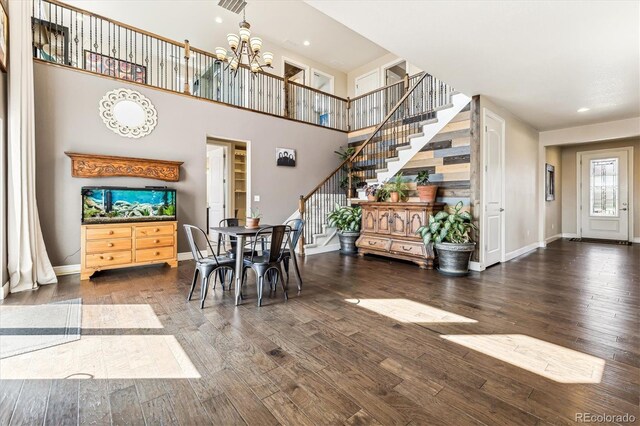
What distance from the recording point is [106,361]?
1965 millimetres

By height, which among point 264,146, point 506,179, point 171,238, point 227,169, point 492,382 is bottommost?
point 492,382

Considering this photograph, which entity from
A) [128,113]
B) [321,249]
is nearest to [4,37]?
[128,113]

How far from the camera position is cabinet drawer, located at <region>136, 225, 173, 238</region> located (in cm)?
442

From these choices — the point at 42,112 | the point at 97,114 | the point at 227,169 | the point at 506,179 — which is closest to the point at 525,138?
the point at 506,179

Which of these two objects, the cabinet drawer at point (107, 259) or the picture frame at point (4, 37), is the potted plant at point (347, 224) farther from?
the picture frame at point (4, 37)

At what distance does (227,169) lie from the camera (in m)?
6.93

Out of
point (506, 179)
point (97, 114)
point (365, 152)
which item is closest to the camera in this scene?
point (97, 114)

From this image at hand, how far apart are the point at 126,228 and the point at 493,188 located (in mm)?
5746

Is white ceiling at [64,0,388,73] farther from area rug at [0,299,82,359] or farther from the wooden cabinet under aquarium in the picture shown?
area rug at [0,299,82,359]

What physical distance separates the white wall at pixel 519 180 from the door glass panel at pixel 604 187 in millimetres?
2742

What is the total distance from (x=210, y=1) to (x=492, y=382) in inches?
298

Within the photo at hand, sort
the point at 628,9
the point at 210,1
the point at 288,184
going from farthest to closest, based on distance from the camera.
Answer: the point at 288,184 → the point at 210,1 → the point at 628,9

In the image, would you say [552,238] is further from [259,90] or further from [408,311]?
[259,90]

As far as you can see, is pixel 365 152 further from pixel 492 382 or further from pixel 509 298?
pixel 492 382
